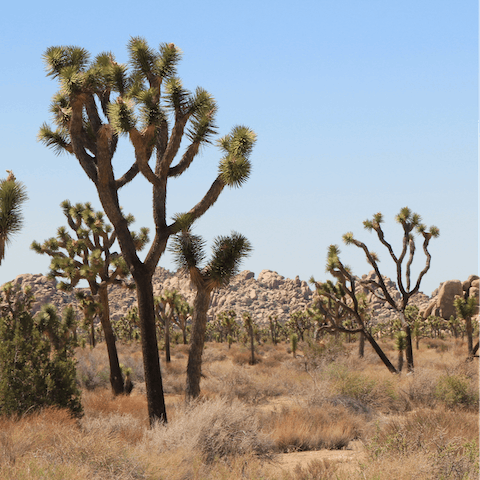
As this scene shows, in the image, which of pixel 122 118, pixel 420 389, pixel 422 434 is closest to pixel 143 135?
pixel 122 118

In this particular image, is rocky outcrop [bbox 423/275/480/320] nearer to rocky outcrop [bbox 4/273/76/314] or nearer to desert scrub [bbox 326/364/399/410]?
desert scrub [bbox 326/364/399/410]

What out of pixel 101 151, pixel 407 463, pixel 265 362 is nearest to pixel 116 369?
pixel 101 151

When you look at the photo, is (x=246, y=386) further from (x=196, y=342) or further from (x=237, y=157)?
(x=237, y=157)

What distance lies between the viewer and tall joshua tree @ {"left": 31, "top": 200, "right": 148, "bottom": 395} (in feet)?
59.4

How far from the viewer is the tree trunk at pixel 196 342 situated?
37.2ft

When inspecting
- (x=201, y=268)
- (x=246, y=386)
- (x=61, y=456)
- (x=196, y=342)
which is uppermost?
(x=201, y=268)

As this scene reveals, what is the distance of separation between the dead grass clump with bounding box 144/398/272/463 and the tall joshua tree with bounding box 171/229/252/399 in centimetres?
287

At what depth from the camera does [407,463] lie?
5871mm

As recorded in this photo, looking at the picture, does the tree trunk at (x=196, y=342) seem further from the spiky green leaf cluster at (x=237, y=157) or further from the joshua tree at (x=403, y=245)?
the joshua tree at (x=403, y=245)

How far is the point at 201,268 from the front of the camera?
36.5 ft

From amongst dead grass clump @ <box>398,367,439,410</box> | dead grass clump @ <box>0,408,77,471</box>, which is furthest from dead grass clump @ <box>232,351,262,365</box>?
dead grass clump @ <box>0,408,77,471</box>

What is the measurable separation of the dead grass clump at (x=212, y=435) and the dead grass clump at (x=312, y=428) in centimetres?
88

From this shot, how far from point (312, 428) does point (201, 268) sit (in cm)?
422

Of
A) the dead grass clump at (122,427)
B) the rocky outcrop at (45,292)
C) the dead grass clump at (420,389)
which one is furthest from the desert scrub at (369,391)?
the rocky outcrop at (45,292)
